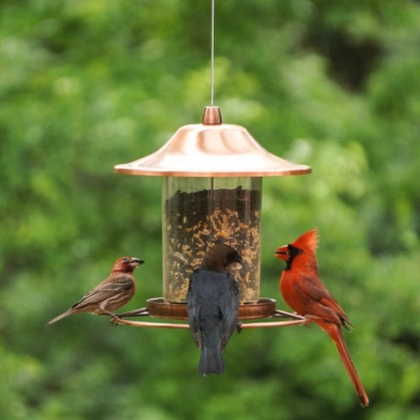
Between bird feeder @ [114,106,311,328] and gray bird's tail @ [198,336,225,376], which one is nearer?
gray bird's tail @ [198,336,225,376]

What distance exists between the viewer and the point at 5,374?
11805 mm

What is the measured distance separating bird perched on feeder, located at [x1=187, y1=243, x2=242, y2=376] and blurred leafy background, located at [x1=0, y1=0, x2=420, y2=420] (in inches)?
184

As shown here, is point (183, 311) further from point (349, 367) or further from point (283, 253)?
point (349, 367)

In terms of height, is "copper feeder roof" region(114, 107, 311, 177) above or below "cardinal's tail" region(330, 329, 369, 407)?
above

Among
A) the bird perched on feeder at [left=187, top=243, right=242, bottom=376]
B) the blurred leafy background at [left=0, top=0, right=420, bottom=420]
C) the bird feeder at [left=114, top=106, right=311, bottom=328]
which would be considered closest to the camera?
the bird perched on feeder at [left=187, top=243, right=242, bottom=376]

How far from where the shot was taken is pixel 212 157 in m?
6.81

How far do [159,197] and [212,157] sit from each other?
17.4 ft

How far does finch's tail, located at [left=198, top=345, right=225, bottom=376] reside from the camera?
668cm

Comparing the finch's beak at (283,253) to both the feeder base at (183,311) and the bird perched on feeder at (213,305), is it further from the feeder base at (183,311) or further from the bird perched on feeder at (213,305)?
the bird perched on feeder at (213,305)

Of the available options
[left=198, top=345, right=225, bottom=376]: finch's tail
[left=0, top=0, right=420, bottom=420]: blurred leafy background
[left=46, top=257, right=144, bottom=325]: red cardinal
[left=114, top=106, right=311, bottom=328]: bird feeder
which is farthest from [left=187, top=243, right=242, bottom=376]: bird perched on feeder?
[left=0, top=0, right=420, bottom=420]: blurred leafy background

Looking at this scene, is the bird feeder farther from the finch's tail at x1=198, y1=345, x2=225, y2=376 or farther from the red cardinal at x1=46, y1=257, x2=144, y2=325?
the finch's tail at x1=198, y1=345, x2=225, y2=376

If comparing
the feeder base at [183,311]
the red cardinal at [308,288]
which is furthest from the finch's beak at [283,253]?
the feeder base at [183,311]

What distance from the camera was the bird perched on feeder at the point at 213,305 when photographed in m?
6.80

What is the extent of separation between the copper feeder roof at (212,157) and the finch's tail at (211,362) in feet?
2.71
